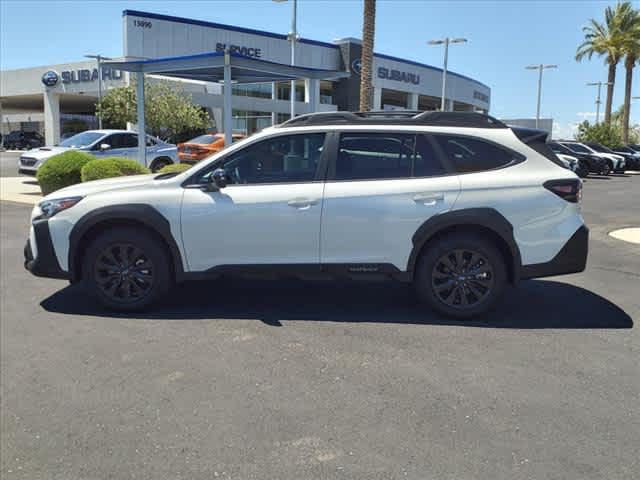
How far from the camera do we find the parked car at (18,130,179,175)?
16484mm

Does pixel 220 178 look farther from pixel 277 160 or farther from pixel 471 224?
pixel 471 224

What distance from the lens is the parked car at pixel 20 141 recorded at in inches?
1944

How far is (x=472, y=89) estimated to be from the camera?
218ft

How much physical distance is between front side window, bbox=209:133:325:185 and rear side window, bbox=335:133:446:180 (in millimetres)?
250

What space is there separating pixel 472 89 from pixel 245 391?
6774cm

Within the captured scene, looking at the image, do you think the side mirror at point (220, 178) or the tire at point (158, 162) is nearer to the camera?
the side mirror at point (220, 178)

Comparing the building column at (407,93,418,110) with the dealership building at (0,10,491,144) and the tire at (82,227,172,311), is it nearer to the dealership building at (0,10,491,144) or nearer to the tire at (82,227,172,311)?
the dealership building at (0,10,491,144)

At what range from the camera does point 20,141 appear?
49.3 meters

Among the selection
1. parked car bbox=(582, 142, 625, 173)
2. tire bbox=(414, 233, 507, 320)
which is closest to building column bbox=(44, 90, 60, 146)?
parked car bbox=(582, 142, 625, 173)

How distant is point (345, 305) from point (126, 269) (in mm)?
2090

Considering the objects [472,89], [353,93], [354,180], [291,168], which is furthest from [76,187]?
[472,89]

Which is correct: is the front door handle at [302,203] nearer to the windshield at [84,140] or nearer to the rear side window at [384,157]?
the rear side window at [384,157]

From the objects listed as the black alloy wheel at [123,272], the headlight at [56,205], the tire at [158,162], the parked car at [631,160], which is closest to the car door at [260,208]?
the black alloy wheel at [123,272]

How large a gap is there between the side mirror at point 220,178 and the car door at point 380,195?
903mm
